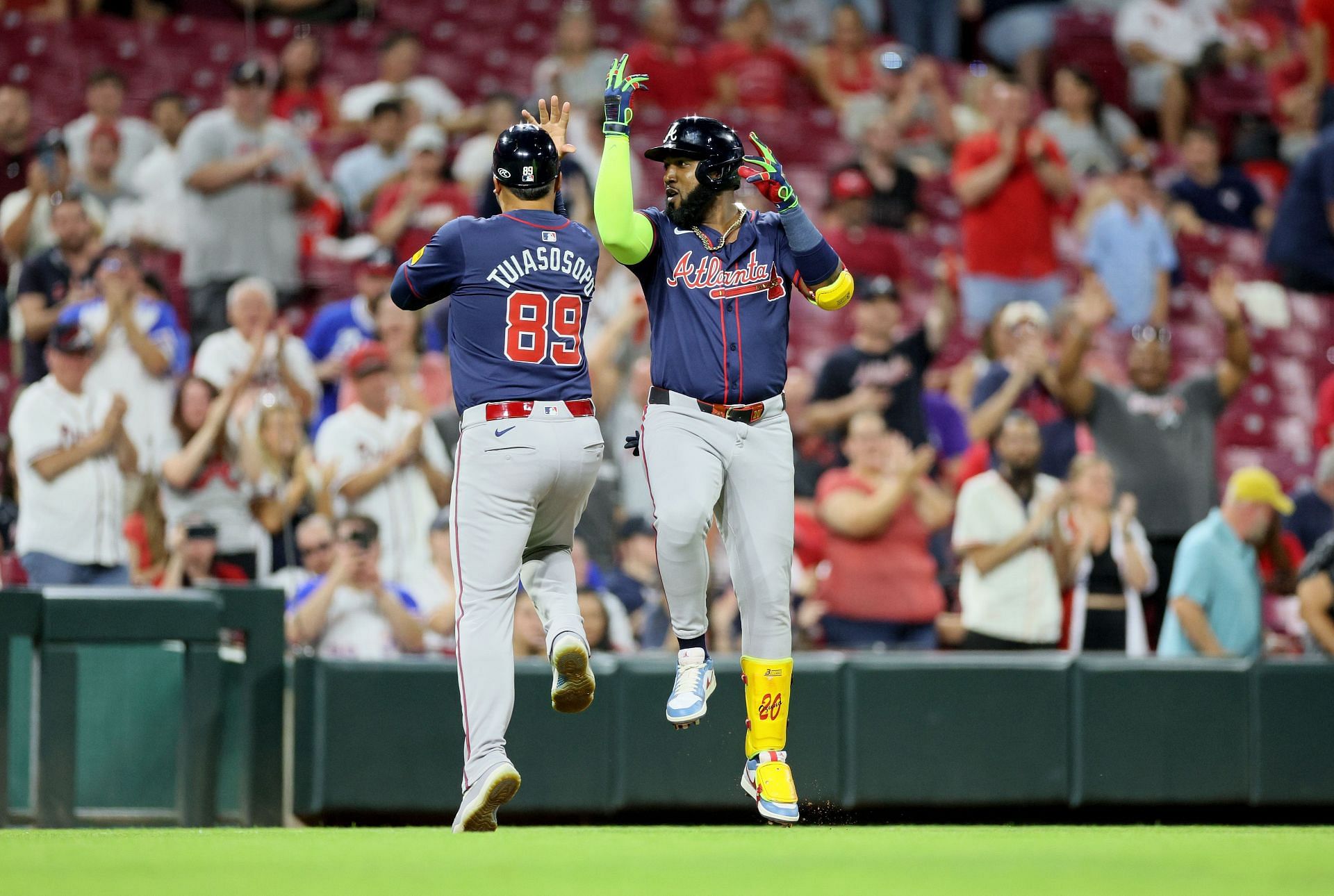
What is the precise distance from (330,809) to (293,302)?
368 centimetres

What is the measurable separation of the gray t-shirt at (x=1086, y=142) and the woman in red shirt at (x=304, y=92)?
4.85 m

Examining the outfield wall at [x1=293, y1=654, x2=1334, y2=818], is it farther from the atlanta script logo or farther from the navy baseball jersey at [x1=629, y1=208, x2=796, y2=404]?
the atlanta script logo

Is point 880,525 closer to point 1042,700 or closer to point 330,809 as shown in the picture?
point 1042,700

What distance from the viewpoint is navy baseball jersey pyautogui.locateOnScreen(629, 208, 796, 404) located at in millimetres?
5352

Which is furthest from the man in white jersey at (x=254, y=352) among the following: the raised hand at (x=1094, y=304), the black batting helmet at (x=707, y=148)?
the raised hand at (x=1094, y=304)

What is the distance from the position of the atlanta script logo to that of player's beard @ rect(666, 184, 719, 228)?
0.43 ft

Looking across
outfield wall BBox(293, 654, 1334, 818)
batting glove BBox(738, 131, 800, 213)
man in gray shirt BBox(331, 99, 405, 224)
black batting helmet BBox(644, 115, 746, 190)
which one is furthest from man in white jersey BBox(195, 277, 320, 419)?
batting glove BBox(738, 131, 800, 213)

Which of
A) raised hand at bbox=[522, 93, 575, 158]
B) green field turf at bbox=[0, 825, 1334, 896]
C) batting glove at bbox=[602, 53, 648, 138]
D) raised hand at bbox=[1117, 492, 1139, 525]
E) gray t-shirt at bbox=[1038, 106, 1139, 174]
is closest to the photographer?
green field turf at bbox=[0, 825, 1334, 896]

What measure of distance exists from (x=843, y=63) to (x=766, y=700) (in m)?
7.90

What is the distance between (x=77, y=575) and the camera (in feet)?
26.3

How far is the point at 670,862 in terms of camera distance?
191 inches

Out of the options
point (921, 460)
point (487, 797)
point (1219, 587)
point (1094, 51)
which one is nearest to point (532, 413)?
point (487, 797)

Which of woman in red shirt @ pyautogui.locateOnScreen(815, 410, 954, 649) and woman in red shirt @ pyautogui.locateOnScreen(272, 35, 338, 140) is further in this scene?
woman in red shirt @ pyautogui.locateOnScreen(272, 35, 338, 140)

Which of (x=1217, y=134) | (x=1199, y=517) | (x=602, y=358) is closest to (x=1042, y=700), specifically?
(x=1199, y=517)
